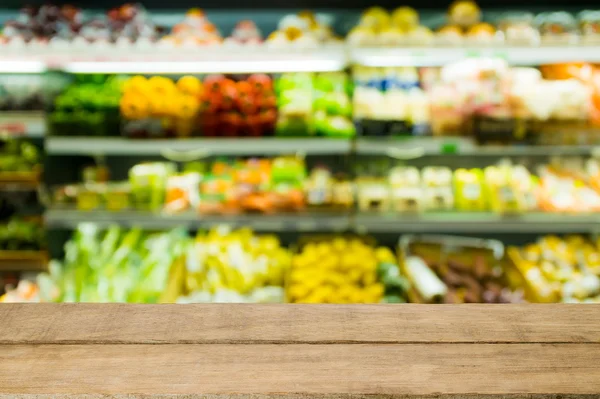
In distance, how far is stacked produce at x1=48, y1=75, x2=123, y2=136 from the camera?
10.3 feet

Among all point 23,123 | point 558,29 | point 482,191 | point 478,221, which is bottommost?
point 478,221

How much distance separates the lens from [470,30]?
3.12 meters

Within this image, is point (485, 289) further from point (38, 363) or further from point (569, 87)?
point (38, 363)

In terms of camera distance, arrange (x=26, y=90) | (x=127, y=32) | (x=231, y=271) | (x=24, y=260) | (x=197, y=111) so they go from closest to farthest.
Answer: (x=231, y=271) < (x=127, y=32) < (x=197, y=111) < (x=26, y=90) < (x=24, y=260)

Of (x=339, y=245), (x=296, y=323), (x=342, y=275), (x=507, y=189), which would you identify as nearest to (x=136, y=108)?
(x=339, y=245)

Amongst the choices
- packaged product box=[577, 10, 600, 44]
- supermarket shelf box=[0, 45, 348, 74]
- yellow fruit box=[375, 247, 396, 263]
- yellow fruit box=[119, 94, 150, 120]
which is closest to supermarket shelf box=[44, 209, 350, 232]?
yellow fruit box=[375, 247, 396, 263]

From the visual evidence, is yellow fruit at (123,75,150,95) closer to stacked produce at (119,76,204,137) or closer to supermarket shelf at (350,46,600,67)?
stacked produce at (119,76,204,137)

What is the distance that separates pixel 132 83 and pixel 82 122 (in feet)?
1.22

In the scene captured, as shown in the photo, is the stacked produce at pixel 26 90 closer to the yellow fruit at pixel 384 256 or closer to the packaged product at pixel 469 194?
the yellow fruit at pixel 384 256

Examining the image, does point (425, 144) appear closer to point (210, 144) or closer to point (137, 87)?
point (210, 144)

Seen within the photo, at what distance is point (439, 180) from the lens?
10.7 feet

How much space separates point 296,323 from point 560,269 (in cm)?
241

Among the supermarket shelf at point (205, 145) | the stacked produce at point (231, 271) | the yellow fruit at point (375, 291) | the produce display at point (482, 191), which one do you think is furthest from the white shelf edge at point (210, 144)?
the yellow fruit at point (375, 291)

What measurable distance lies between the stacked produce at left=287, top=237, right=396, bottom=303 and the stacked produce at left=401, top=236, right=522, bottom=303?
0.40ft
